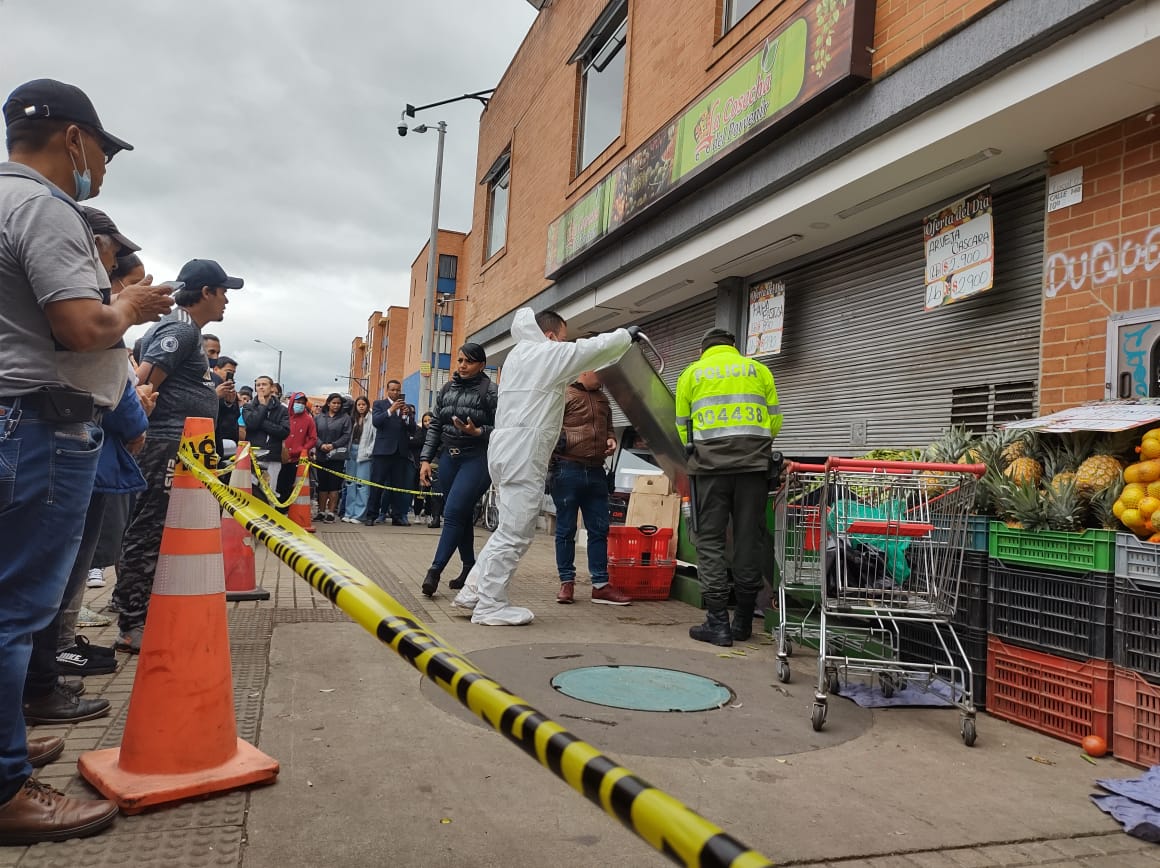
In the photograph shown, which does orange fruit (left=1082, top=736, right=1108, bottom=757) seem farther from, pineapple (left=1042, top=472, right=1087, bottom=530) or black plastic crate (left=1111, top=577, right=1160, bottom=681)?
pineapple (left=1042, top=472, right=1087, bottom=530)

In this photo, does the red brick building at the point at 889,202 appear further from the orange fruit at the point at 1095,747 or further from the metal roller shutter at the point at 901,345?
the orange fruit at the point at 1095,747

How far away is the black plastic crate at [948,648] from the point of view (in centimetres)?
413

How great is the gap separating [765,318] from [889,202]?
240 cm

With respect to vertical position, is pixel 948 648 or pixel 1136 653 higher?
pixel 1136 653

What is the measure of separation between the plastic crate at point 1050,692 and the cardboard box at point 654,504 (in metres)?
3.63

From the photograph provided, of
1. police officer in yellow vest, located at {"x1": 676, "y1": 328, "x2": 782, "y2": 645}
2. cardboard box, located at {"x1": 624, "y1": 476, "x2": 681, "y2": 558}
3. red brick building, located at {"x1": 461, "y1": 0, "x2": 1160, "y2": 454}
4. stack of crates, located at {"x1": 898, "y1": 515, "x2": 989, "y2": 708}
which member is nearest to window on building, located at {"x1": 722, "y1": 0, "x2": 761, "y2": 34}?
red brick building, located at {"x1": 461, "y1": 0, "x2": 1160, "y2": 454}

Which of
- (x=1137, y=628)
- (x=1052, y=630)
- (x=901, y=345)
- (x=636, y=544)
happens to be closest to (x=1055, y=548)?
(x=1052, y=630)

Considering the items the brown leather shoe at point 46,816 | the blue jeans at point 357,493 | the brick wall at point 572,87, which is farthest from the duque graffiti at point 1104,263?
the blue jeans at point 357,493

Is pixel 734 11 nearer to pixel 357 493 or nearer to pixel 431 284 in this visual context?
pixel 357 493

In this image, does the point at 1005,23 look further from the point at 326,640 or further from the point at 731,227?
the point at 326,640

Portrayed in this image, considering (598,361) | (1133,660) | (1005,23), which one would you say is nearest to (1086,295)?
(1005,23)

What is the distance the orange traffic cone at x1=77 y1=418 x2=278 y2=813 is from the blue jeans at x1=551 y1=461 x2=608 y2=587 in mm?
4030

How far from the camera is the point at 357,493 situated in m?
14.1

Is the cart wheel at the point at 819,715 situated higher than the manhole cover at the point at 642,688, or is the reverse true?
the cart wheel at the point at 819,715
